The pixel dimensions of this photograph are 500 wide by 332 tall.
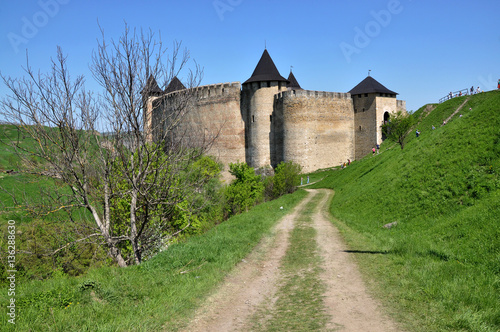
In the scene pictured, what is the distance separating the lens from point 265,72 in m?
36.8

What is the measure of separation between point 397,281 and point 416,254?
1.57 meters

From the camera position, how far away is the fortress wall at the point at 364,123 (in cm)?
3606

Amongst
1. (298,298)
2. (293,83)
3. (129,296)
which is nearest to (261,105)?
(293,83)

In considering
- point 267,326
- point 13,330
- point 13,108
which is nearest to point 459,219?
point 267,326

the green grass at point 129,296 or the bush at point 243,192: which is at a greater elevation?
the green grass at point 129,296

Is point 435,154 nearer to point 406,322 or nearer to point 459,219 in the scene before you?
point 459,219

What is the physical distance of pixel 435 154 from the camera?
12086 millimetres

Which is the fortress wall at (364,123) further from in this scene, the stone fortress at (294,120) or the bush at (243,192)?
the bush at (243,192)

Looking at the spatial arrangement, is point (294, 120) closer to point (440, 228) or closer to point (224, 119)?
point (224, 119)

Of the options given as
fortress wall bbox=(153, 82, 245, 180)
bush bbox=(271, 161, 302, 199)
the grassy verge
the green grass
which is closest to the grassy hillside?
the grassy verge

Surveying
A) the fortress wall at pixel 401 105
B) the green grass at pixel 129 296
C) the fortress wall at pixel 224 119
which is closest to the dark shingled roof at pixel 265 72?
the fortress wall at pixel 224 119

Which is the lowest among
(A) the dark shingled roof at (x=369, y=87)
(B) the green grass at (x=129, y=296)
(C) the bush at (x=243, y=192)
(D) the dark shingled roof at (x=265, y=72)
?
(C) the bush at (x=243, y=192)

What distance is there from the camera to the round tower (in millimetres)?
36344

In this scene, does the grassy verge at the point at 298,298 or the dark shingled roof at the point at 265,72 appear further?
the dark shingled roof at the point at 265,72
